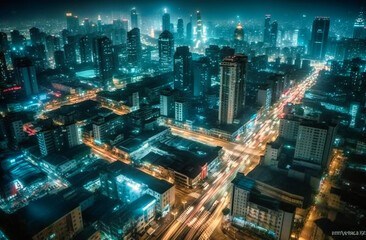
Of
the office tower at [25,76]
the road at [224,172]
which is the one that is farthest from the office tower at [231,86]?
the office tower at [25,76]

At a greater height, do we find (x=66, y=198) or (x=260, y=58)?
(x=260, y=58)

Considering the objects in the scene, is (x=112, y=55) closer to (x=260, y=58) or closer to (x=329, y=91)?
(x=260, y=58)

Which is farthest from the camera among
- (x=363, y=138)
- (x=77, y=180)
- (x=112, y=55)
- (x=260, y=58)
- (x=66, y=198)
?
(x=260, y=58)

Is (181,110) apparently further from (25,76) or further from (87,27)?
(87,27)

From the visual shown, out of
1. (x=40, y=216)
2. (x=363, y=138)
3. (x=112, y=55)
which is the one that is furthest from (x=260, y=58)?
(x=40, y=216)

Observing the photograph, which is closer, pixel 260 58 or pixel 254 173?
pixel 254 173

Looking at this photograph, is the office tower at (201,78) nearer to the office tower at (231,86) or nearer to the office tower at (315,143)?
the office tower at (231,86)

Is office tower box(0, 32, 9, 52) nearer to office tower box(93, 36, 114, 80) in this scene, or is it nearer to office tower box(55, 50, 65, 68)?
office tower box(55, 50, 65, 68)
